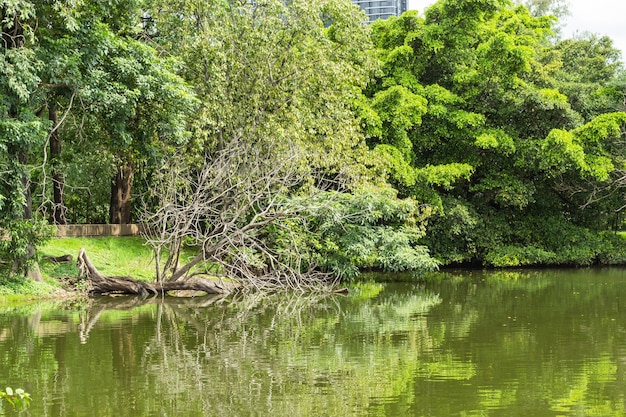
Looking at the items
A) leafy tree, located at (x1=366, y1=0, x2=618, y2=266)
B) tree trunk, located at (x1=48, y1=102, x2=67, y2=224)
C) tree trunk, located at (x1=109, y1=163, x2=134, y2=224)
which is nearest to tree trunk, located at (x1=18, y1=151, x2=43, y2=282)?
tree trunk, located at (x1=48, y1=102, x2=67, y2=224)

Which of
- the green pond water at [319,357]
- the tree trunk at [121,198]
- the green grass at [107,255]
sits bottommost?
the green pond water at [319,357]

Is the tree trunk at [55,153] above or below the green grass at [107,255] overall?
above

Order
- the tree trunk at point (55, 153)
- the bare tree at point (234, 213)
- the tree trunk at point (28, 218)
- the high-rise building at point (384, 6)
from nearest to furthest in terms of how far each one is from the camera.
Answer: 1. the tree trunk at point (28, 218)
2. the bare tree at point (234, 213)
3. the tree trunk at point (55, 153)
4. the high-rise building at point (384, 6)

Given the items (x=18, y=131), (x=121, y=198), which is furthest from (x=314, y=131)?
(x=121, y=198)

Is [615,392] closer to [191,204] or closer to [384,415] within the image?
[384,415]

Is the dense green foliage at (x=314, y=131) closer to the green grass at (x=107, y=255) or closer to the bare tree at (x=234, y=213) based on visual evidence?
the bare tree at (x=234, y=213)

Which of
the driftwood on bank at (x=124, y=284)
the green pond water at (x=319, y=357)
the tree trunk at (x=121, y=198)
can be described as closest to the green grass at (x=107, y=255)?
the driftwood on bank at (x=124, y=284)

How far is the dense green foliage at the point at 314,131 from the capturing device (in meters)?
18.0

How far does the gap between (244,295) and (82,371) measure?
1055 cm

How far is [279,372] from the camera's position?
Answer: 9586mm

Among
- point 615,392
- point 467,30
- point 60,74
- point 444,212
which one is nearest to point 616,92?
point 467,30

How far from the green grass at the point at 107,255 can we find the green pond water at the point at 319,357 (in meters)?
2.85

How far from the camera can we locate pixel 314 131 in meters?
22.1

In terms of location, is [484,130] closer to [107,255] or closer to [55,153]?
[107,255]
